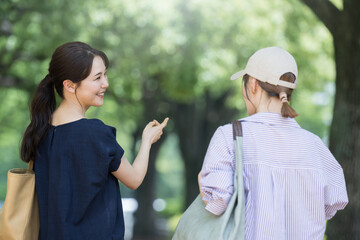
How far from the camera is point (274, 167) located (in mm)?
2762

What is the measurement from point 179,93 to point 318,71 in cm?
388

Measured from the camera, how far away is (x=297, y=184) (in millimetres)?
2789

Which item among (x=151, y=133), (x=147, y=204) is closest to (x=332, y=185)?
(x=151, y=133)

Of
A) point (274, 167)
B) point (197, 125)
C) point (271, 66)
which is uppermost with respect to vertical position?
point (271, 66)

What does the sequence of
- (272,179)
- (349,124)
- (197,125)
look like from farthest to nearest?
(197,125)
(349,124)
(272,179)

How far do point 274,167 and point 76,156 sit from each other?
975mm

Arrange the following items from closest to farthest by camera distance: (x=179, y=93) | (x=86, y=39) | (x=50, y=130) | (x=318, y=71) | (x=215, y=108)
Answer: (x=50, y=130), (x=86, y=39), (x=179, y=93), (x=318, y=71), (x=215, y=108)

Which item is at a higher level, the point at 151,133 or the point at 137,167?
the point at 151,133

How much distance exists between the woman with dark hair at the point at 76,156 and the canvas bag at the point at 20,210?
1.8 inches

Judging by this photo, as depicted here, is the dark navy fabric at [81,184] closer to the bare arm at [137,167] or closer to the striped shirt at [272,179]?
the bare arm at [137,167]

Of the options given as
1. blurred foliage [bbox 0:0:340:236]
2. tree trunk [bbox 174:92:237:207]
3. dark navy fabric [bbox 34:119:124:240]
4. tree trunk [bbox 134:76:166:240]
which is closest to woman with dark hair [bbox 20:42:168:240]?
dark navy fabric [bbox 34:119:124:240]

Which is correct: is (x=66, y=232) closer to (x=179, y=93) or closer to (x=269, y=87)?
(x=269, y=87)

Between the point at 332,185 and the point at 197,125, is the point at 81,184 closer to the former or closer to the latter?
the point at 332,185

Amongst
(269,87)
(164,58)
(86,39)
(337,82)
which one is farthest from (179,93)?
(269,87)
